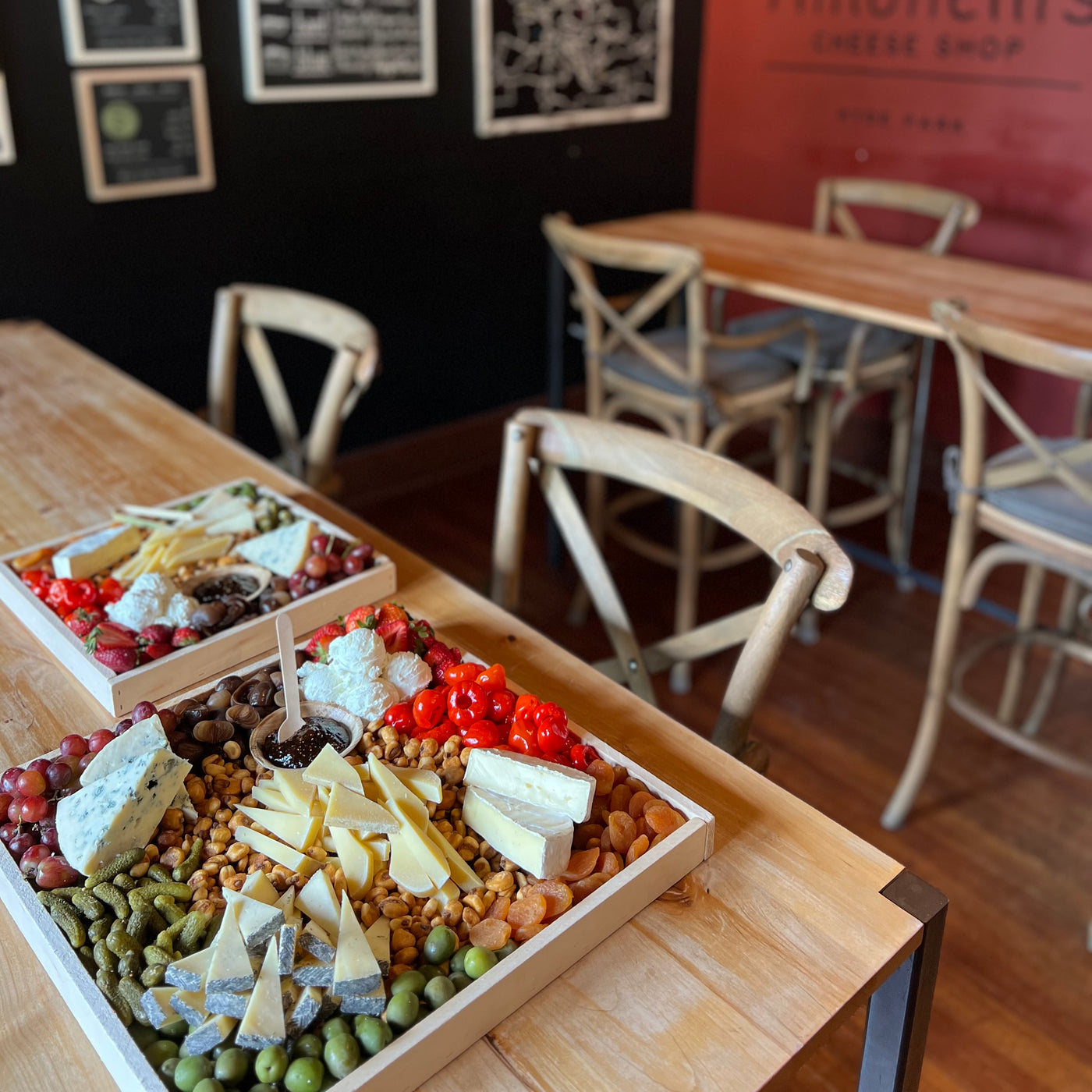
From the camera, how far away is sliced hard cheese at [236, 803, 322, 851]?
2.81 ft

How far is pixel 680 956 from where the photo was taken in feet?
2.67

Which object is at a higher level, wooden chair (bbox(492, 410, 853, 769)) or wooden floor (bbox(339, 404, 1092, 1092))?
wooden chair (bbox(492, 410, 853, 769))

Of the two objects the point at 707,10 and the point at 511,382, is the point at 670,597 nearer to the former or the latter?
the point at 511,382

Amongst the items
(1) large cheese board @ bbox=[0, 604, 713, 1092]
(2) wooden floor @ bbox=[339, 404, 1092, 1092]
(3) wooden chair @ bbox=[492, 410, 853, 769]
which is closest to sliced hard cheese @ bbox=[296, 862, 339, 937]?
(1) large cheese board @ bbox=[0, 604, 713, 1092]

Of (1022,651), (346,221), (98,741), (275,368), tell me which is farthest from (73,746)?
(346,221)

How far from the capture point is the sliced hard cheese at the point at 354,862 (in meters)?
0.82

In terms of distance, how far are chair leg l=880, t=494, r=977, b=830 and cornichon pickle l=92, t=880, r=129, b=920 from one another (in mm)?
1648

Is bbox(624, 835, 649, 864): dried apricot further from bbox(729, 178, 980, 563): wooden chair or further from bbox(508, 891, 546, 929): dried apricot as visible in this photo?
bbox(729, 178, 980, 563): wooden chair

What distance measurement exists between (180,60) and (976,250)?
2.40 meters

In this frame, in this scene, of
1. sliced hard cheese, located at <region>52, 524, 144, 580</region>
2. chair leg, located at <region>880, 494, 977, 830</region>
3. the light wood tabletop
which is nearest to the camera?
sliced hard cheese, located at <region>52, 524, 144, 580</region>

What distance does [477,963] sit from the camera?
2.47 ft

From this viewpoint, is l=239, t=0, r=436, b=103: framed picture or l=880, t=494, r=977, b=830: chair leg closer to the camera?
l=880, t=494, r=977, b=830: chair leg

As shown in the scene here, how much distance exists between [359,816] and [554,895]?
161 mm

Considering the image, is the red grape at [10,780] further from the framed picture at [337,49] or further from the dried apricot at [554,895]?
the framed picture at [337,49]
